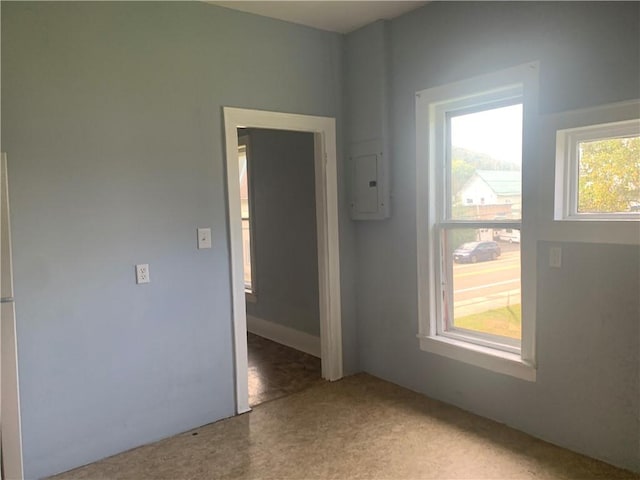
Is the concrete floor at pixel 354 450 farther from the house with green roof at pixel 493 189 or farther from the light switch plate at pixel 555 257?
the house with green roof at pixel 493 189

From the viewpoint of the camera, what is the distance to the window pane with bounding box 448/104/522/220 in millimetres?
2736

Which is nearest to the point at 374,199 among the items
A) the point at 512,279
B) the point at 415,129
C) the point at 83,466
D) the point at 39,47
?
the point at 415,129

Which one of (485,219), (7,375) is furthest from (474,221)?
(7,375)

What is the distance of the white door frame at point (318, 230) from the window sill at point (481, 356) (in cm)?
72

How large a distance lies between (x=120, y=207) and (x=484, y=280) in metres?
2.16

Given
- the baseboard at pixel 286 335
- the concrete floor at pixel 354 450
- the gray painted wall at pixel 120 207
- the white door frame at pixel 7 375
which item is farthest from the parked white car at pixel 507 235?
the white door frame at pixel 7 375

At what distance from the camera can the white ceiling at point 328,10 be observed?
2947mm

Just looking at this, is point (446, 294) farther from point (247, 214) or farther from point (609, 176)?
point (247, 214)

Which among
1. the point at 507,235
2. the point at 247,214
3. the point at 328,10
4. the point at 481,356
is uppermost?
the point at 328,10

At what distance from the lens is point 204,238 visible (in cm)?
294

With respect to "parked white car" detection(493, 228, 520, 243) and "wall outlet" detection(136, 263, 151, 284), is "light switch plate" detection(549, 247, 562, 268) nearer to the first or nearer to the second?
"parked white car" detection(493, 228, 520, 243)

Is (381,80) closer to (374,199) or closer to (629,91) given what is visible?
(374,199)

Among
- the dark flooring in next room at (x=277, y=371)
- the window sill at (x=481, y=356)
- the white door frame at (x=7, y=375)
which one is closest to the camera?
the white door frame at (x=7, y=375)

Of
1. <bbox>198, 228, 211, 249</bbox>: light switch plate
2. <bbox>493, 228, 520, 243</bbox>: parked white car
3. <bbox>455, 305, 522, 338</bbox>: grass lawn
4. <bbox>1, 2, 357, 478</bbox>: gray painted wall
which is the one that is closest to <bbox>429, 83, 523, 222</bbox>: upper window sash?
<bbox>493, 228, 520, 243</bbox>: parked white car
